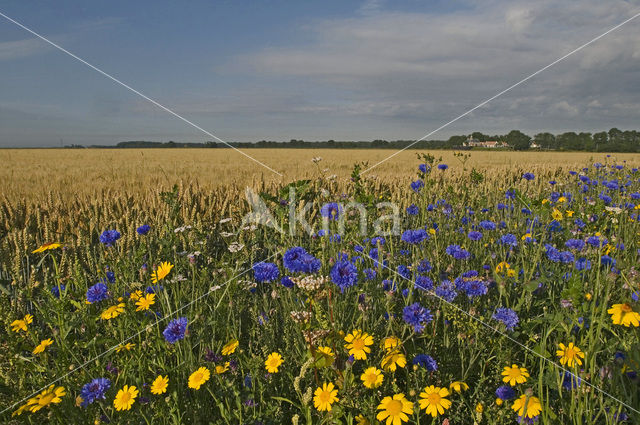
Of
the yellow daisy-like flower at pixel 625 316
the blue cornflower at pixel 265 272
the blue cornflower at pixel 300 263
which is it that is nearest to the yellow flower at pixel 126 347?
the blue cornflower at pixel 265 272

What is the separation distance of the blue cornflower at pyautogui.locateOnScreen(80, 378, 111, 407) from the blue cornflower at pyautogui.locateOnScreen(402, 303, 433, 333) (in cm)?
136

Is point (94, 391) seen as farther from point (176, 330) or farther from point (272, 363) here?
point (272, 363)

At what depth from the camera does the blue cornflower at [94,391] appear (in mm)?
1523

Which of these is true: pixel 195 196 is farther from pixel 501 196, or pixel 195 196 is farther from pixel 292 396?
pixel 501 196

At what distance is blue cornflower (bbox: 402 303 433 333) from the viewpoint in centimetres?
174

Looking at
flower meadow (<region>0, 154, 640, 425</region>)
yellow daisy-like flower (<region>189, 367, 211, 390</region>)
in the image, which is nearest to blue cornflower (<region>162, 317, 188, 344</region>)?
flower meadow (<region>0, 154, 640, 425</region>)

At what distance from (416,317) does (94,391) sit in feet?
4.81

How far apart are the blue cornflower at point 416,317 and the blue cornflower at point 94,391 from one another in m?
1.36

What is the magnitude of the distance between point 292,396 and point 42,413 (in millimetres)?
1203

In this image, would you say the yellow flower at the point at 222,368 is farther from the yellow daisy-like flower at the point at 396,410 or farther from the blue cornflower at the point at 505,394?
the blue cornflower at the point at 505,394

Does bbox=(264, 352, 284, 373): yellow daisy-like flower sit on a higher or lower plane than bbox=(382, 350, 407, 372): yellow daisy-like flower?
A: lower

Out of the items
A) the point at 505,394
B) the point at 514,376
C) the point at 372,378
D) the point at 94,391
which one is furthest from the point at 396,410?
the point at 94,391

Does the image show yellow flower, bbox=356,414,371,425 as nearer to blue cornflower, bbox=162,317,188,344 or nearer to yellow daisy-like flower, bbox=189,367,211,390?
yellow daisy-like flower, bbox=189,367,211,390

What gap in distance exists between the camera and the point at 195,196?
5.08 m
